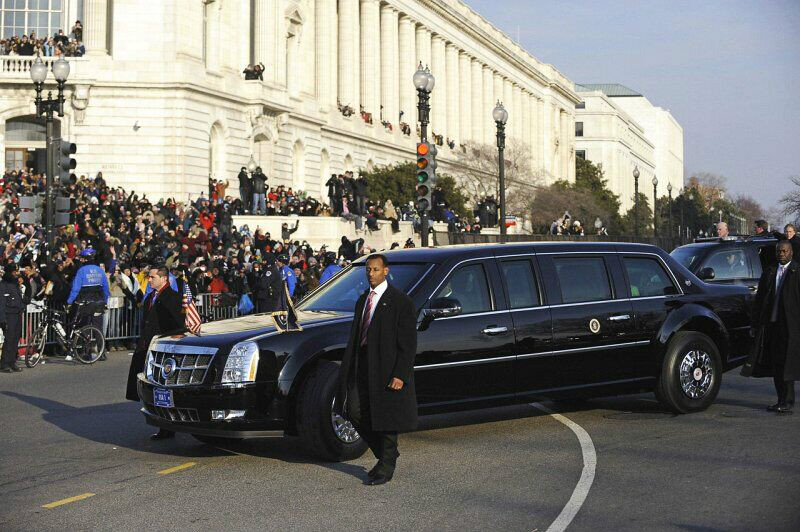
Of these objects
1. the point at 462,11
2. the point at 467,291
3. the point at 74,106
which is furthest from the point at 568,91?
the point at 467,291

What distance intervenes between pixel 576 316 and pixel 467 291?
4.28 ft

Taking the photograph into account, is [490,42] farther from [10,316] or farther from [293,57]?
[10,316]

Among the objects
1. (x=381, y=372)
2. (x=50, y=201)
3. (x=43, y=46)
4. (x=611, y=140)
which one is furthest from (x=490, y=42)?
(x=381, y=372)

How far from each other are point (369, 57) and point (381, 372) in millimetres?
67479

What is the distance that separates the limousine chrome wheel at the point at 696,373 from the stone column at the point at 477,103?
84893 mm

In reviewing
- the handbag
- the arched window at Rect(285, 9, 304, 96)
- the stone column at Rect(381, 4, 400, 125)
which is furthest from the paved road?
the stone column at Rect(381, 4, 400, 125)

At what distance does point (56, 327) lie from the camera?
814 inches

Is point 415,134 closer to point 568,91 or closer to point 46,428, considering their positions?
point 568,91

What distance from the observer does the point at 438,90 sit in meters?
87.6

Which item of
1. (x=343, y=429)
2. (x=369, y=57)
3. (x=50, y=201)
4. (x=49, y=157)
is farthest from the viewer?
(x=369, y=57)

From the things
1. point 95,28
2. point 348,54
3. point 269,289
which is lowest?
point 269,289

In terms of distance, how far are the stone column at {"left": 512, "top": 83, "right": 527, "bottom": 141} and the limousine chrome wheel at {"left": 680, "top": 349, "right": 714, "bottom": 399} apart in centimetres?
9990

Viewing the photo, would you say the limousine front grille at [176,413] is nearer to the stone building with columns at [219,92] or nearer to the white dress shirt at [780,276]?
the white dress shirt at [780,276]

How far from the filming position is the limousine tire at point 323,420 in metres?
9.33
